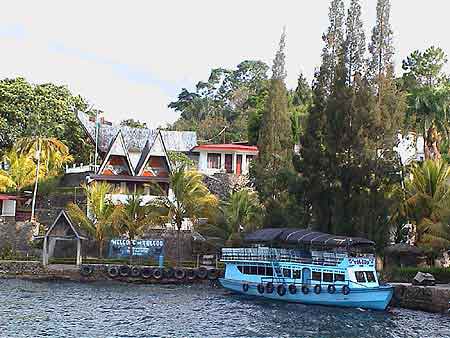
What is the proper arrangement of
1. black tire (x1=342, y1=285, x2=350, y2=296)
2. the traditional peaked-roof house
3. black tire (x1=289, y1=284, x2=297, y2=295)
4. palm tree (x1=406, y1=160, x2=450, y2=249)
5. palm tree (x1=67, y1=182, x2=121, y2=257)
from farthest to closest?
1. the traditional peaked-roof house
2. palm tree (x1=67, y1=182, x2=121, y2=257)
3. palm tree (x1=406, y1=160, x2=450, y2=249)
4. black tire (x1=289, y1=284, x2=297, y2=295)
5. black tire (x1=342, y1=285, x2=350, y2=296)

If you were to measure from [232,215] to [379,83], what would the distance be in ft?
47.0

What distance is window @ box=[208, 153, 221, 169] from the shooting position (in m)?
67.2

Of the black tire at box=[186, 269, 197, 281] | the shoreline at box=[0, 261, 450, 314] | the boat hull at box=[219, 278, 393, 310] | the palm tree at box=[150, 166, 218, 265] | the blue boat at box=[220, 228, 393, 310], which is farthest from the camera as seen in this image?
the palm tree at box=[150, 166, 218, 265]

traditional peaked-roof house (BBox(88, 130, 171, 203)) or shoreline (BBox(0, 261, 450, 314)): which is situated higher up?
traditional peaked-roof house (BBox(88, 130, 171, 203))

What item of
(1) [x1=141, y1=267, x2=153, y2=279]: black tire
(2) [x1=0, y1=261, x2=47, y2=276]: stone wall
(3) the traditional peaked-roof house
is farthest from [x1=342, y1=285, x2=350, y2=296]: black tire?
(3) the traditional peaked-roof house

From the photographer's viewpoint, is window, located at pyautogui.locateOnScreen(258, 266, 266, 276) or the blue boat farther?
window, located at pyautogui.locateOnScreen(258, 266, 266, 276)

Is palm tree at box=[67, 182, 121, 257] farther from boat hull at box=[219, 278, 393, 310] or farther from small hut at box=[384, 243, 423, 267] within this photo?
small hut at box=[384, 243, 423, 267]

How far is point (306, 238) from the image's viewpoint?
36.9 m

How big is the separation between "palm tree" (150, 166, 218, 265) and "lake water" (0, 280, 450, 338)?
1150 cm

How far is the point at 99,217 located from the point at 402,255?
71.6ft

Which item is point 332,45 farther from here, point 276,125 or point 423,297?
point 423,297

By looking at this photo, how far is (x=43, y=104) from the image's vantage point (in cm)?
6581

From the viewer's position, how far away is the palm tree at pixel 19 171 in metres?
58.8

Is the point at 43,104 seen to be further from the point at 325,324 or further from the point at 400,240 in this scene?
the point at 325,324
